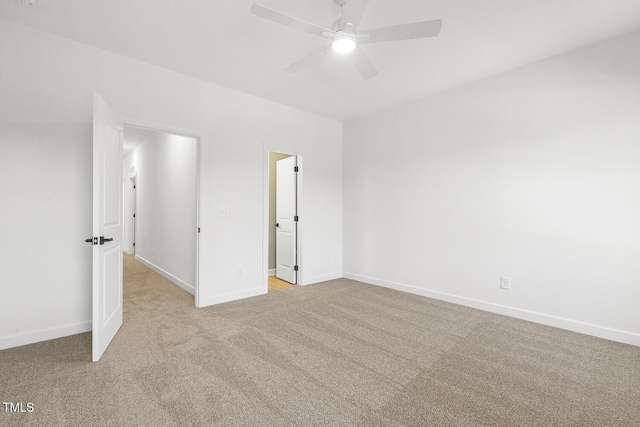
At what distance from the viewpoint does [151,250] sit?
5.66 meters

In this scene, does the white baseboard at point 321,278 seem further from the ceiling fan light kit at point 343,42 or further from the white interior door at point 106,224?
the ceiling fan light kit at point 343,42

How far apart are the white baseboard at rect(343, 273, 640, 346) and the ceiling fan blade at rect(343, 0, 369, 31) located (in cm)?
323

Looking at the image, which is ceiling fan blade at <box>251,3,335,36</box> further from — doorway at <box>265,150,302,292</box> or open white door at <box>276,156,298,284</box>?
open white door at <box>276,156,298,284</box>

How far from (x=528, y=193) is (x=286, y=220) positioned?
131 inches

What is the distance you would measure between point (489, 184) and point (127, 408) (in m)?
3.83

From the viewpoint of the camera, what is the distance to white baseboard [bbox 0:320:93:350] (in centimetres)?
237

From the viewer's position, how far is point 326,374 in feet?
6.61

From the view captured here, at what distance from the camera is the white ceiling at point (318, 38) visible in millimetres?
2170

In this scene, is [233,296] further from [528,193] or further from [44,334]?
[528,193]

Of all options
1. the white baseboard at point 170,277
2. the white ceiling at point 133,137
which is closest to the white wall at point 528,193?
the white baseboard at point 170,277

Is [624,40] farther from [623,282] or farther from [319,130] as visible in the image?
[319,130]

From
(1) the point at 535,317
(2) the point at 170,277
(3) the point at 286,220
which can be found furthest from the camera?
(3) the point at 286,220

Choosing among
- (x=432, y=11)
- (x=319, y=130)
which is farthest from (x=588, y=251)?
(x=319, y=130)

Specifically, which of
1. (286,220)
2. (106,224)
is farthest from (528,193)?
(106,224)
